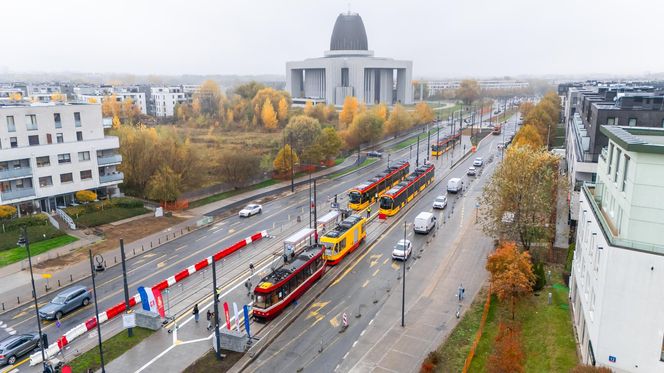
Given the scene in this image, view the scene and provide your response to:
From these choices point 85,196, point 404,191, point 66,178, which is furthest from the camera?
point 404,191

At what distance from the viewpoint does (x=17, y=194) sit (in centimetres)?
5106

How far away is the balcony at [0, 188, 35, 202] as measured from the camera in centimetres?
4997

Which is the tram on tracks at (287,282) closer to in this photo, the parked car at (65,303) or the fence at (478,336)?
the fence at (478,336)

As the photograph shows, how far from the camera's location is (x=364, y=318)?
31.8 metres

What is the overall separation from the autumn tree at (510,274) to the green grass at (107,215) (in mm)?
40624

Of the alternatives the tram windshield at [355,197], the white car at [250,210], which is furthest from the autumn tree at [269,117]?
the tram windshield at [355,197]

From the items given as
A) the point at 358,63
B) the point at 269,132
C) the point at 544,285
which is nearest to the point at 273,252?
the point at 544,285

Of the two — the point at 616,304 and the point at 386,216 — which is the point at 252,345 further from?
the point at 386,216

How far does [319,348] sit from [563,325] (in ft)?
51.3

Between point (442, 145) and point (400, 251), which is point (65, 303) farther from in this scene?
point (442, 145)

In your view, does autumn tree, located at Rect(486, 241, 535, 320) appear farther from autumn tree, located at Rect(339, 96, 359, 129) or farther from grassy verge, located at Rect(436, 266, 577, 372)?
autumn tree, located at Rect(339, 96, 359, 129)

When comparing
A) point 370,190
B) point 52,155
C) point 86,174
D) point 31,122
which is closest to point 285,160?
point 370,190

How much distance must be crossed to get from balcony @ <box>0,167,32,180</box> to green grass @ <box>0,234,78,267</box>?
30.3 ft

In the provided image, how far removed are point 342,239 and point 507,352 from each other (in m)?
18.7
